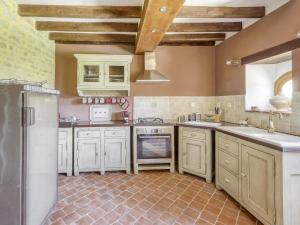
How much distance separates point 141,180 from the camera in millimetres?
3152

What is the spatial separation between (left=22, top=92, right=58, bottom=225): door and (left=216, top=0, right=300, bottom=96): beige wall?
260 cm

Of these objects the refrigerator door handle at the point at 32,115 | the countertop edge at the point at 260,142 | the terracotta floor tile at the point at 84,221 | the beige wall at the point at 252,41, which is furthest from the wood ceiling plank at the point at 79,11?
the terracotta floor tile at the point at 84,221

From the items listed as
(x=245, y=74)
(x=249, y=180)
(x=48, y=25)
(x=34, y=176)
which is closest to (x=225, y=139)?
(x=249, y=180)

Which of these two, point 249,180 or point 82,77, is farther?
point 82,77

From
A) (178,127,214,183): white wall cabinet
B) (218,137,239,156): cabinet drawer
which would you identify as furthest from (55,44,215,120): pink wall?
(218,137,239,156): cabinet drawer

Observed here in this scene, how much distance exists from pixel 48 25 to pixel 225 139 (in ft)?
9.97

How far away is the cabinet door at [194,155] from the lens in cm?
309

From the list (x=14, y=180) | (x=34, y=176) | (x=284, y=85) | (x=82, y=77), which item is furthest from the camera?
(x=82, y=77)

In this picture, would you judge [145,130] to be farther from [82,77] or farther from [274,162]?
[274,162]

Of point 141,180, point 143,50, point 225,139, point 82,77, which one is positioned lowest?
point 141,180

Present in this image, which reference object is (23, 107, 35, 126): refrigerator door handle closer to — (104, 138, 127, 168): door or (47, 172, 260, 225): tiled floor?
(47, 172, 260, 225): tiled floor

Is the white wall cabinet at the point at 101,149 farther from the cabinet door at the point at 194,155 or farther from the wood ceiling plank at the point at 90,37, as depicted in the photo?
the wood ceiling plank at the point at 90,37

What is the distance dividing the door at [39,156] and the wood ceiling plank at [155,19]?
4.37 feet

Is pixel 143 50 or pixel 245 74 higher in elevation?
pixel 143 50
